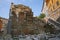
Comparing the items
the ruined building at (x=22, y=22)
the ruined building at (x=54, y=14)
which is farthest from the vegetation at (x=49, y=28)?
the ruined building at (x=54, y=14)

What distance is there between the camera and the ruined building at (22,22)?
17.5m

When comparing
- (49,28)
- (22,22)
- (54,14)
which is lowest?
(49,28)

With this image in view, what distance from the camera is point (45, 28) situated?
18.3 meters

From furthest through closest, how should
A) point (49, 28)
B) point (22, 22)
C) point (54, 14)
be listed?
point (54, 14) → point (49, 28) → point (22, 22)

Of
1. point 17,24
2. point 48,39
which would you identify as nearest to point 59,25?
point 17,24

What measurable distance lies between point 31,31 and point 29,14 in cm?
229

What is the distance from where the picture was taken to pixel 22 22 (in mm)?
18156

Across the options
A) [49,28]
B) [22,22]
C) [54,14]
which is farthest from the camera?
[54,14]

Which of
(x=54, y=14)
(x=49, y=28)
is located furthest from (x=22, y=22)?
(x=54, y=14)

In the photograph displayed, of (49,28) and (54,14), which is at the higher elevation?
(54,14)

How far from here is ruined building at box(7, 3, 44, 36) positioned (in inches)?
690

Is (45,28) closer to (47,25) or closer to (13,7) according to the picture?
(47,25)

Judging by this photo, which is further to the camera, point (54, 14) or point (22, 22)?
point (54, 14)

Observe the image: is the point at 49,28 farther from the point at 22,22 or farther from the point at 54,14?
the point at 54,14
